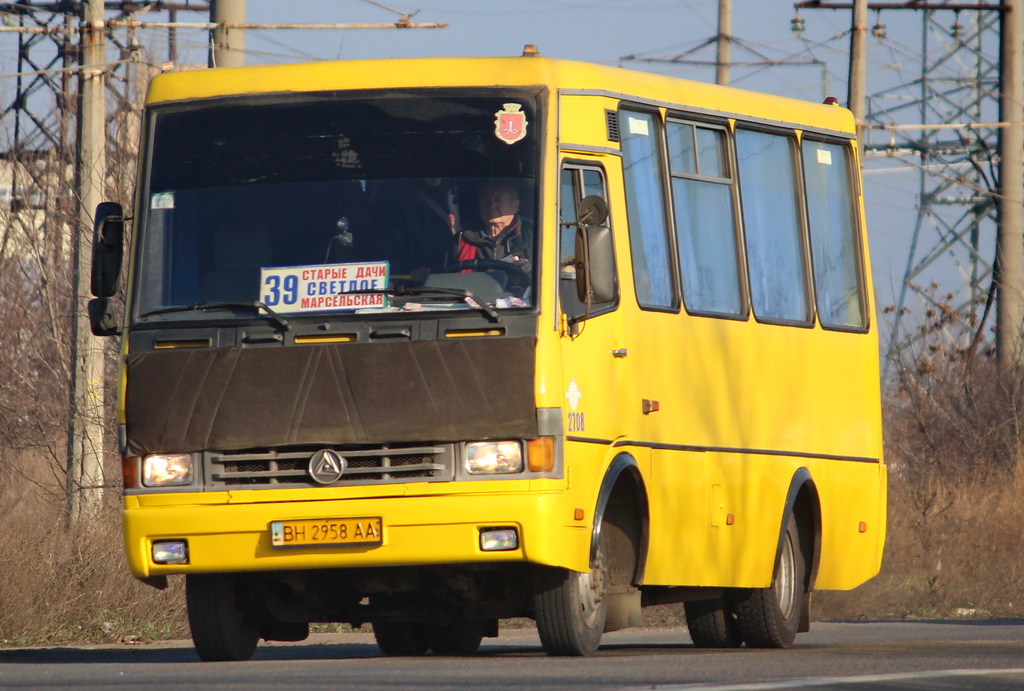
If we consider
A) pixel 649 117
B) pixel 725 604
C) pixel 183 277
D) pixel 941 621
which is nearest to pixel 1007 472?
pixel 941 621

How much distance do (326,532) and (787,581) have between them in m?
4.56

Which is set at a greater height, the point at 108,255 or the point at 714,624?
the point at 108,255

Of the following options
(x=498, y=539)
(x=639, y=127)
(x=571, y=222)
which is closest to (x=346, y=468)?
(x=498, y=539)

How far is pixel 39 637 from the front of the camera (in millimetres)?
15148

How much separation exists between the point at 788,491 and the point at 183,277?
453 centimetres

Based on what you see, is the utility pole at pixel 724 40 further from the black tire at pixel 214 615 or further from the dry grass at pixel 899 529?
the black tire at pixel 214 615

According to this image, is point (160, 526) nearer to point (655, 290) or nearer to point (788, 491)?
point (655, 290)

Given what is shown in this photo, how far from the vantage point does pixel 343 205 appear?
1073cm

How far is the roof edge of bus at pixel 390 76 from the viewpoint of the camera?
1095 centimetres

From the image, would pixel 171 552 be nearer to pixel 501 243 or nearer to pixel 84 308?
pixel 501 243

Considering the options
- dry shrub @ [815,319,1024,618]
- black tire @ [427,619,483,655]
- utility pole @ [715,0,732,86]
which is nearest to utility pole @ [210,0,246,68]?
black tire @ [427,619,483,655]

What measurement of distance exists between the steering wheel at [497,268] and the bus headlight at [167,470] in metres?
1.64

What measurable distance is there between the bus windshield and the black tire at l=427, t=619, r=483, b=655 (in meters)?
A: 3.62

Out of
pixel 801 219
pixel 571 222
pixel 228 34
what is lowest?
pixel 571 222
